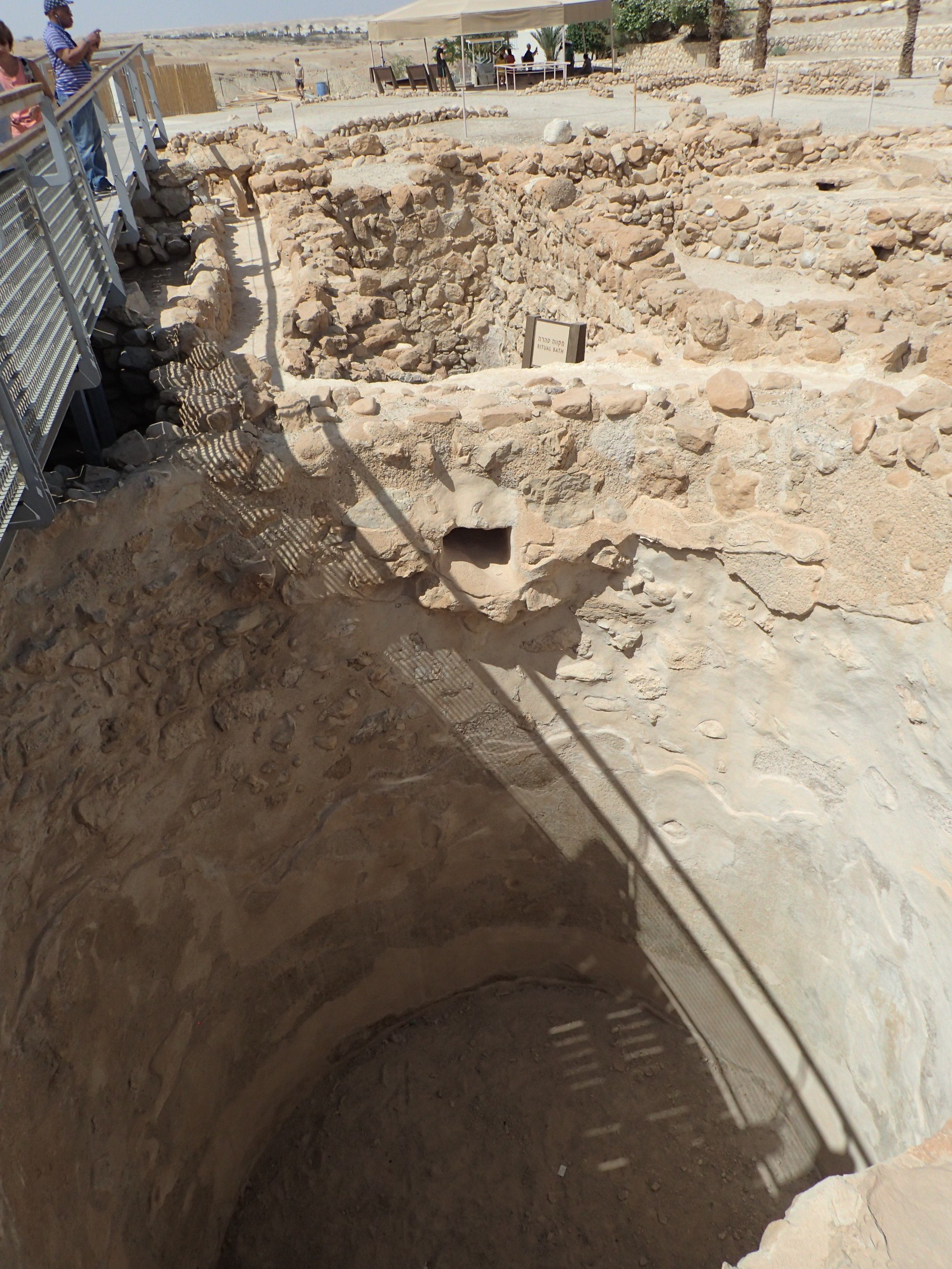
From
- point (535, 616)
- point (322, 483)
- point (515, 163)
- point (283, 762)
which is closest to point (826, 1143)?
point (535, 616)

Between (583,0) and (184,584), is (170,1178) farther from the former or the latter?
(583,0)

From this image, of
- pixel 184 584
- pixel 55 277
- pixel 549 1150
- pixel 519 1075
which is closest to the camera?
pixel 55 277

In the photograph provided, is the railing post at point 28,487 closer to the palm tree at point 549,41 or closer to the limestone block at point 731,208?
the limestone block at point 731,208

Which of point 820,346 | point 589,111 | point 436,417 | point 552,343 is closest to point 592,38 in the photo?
point 589,111

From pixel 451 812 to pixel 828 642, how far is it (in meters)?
2.57

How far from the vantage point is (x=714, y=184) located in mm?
6621

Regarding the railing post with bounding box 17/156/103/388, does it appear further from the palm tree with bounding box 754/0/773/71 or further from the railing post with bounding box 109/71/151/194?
the palm tree with bounding box 754/0/773/71

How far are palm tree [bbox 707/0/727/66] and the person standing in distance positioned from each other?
53.9 ft

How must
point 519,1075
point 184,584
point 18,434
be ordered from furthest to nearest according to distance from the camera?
point 519,1075, point 184,584, point 18,434

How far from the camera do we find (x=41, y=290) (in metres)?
3.26

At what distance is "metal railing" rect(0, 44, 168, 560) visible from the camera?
2824mm

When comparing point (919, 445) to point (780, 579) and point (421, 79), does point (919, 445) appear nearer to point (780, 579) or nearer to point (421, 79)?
point (780, 579)

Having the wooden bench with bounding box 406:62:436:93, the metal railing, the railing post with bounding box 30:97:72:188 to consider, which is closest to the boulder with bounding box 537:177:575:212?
the metal railing

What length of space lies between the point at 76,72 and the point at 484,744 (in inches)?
202
